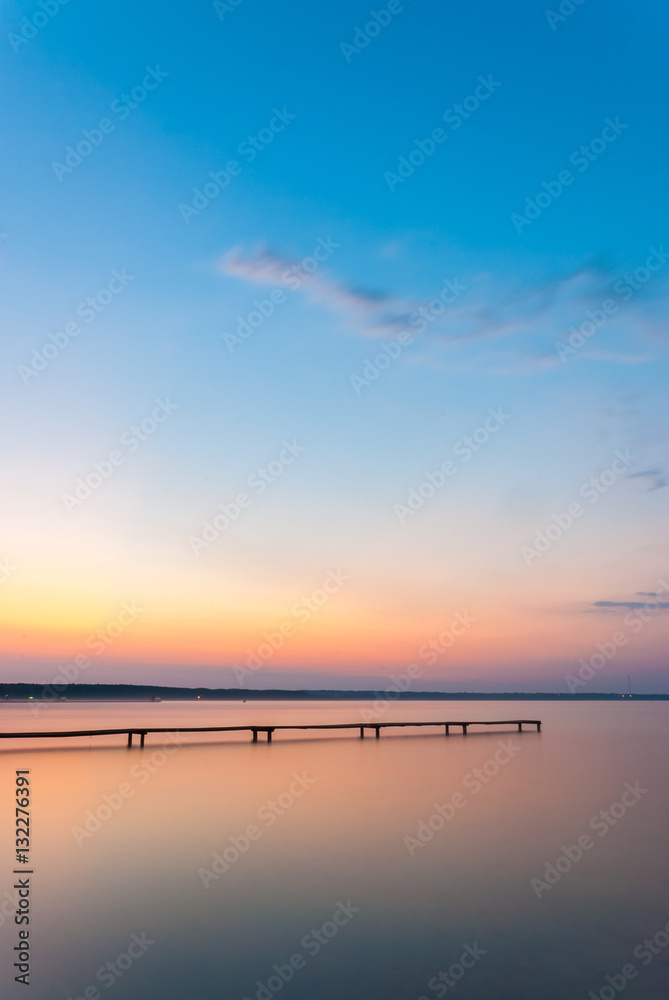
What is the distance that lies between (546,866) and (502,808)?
287 inches

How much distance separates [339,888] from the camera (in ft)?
41.5

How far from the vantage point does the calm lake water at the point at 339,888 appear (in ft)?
29.5

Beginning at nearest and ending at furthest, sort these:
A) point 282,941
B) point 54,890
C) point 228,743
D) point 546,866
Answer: point 282,941
point 54,890
point 546,866
point 228,743

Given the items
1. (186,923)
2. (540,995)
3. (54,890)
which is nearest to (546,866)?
(540,995)

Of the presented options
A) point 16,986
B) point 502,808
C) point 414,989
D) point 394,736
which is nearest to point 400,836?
point 502,808

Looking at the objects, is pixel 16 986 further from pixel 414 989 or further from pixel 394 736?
pixel 394 736

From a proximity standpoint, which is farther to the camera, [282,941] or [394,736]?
[394,736]

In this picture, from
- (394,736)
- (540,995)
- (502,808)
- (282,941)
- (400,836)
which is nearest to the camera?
(540,995)

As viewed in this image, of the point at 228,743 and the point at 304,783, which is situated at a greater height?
the point at 228,743

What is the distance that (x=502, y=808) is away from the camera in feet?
70.3

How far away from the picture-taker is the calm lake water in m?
8.98

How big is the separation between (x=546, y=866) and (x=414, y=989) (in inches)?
272

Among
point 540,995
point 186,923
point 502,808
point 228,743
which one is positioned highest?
point 228,743

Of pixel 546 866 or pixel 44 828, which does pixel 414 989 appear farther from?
pixel 44 828
